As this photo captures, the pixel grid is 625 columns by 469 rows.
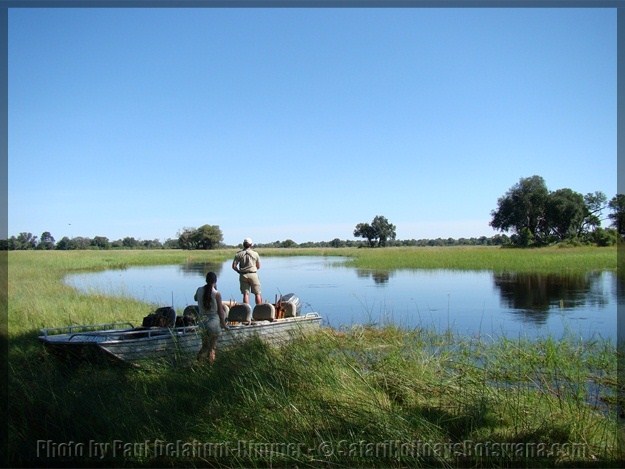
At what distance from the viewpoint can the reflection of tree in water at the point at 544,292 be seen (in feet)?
54.6

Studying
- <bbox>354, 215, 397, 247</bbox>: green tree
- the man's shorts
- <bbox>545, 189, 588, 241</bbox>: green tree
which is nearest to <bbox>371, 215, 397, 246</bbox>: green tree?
<bbox>354, 215, 397, 247</bbox>: green tree

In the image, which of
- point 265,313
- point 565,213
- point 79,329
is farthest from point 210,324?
point 565,213

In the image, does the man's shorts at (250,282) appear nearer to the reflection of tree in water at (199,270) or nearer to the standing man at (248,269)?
the standing man at (248,269)

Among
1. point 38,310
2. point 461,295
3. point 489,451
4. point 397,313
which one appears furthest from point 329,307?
point 489,451

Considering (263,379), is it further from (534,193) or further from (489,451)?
(534,193)

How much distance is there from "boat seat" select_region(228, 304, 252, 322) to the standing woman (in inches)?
52.1

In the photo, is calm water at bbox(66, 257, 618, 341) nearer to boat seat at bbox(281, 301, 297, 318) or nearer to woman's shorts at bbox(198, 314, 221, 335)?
boat seat at bbox(281, 301, 297, 318)

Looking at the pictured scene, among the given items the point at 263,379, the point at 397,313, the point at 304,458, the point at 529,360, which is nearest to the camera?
the point at 304,458

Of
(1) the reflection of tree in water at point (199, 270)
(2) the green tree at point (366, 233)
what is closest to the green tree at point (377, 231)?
(2) the green tree at point (366, 233)

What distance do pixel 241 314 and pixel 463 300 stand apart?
12790 millimetres

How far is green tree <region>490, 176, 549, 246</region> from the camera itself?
212 ft

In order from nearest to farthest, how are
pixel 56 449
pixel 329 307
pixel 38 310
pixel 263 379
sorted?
pixel 56 449 < pixel 263 379 < pixel 38 310 < pixel 329 307

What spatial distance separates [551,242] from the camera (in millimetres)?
62281

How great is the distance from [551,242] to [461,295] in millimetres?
46692
